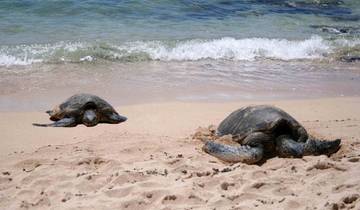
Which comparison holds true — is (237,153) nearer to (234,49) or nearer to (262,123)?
(262,123)

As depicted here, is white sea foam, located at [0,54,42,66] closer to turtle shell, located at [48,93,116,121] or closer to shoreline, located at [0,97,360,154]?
shoreline, located at [0,97,360,154]

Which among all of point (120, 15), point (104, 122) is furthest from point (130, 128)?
point (120, 15)

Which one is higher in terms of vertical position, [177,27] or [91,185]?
[177,27]

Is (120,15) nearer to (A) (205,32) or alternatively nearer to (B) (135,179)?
(A) (205,32)

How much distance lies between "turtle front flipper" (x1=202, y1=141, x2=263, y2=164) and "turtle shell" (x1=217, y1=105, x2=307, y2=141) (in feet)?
0.71

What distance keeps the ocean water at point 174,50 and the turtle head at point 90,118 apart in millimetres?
999

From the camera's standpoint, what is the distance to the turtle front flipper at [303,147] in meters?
4.49

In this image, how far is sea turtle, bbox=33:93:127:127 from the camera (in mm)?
5688

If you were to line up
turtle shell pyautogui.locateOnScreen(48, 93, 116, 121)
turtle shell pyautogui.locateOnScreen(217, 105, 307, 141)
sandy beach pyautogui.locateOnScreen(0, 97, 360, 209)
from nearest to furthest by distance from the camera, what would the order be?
sandy beach pyautogui.locateOnScreen(0, 97, 360, 209) < turtle shell pyautogui.locateOnScreen(217, 105, 307, 141) < turtle shell pyautogui.locateOnScreen(48, 93, 116, 121)

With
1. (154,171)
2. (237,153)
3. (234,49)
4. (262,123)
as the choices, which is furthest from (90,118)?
(234,49)

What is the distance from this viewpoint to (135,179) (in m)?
3.93

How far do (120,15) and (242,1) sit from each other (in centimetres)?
562

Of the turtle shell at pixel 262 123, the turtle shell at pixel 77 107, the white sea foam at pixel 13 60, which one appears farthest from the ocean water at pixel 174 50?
the turtle shell at pixel 262 123

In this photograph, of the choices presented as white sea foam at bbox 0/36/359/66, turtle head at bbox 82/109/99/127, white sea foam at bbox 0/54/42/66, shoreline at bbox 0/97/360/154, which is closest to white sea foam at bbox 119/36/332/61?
white sea foam at bbox 0/36/359/66
